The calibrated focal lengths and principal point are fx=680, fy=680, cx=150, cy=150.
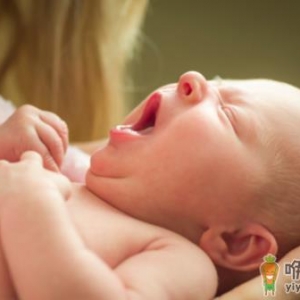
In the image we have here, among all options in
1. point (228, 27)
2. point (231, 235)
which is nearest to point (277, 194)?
point (231, 235)

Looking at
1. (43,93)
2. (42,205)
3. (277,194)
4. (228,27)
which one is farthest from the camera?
(228,27)

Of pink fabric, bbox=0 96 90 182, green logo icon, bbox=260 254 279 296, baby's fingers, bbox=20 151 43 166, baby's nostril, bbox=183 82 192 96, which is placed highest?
baby's nostril, bbox=183 82 192 96

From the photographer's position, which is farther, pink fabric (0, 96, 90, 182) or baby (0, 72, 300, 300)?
pink fabric (0, 96, 90, 182)

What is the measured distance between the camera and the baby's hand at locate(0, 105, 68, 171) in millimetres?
800

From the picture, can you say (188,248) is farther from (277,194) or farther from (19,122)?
(19,122)

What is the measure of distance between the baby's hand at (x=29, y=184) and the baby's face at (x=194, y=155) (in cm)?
8

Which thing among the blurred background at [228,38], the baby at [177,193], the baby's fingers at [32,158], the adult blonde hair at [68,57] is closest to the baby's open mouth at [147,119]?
the baby at [177,193]

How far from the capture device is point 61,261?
1.93 ft

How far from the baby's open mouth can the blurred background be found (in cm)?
80

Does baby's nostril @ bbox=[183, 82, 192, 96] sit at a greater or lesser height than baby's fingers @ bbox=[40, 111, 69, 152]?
greater

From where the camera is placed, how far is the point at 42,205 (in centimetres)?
62

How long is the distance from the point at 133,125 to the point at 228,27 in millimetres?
869

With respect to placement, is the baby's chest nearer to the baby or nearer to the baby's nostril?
the baby

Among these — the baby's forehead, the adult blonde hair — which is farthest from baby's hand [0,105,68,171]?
the adult blonde hair
